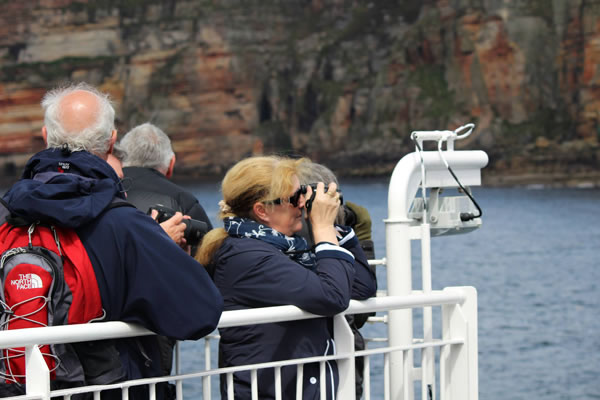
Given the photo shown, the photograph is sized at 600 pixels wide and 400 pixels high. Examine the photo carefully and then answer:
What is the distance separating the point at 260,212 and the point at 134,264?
0.62 m

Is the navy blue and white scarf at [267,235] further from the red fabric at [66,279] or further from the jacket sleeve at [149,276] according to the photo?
the red fabric at [66,279]

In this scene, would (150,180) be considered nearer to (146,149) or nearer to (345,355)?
(146,149)

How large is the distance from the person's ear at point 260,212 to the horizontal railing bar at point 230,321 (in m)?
0.34

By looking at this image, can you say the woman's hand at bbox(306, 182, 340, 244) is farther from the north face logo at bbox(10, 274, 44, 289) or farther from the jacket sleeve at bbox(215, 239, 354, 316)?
the north face logo at bbox(10, 274, 44, 289)

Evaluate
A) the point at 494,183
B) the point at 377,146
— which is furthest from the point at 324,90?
the point at 494,183

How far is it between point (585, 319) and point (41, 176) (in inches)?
1063

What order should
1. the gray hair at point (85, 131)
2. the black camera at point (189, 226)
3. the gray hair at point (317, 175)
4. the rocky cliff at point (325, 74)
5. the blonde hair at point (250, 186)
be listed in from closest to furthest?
the gray hair at point (85, 131)
the blonde hair at point (250, 186)
the black camera at point (189, 226)
the gray hair at point (317, 175)
the rocky cliff at point (325, 74)

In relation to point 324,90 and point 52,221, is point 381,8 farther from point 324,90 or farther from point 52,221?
point 52,221

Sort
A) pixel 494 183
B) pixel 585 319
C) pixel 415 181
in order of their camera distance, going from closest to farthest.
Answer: pixel 415 181 < pixel 585 319 < pixel 494 183

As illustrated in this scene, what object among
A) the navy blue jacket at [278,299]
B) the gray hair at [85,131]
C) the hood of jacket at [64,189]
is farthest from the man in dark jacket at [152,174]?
the hood of jacket at [64,189]

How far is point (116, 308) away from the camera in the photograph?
8.72 ft

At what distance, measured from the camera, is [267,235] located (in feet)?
10.0

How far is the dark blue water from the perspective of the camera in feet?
61.6

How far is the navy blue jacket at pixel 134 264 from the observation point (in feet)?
8.52
